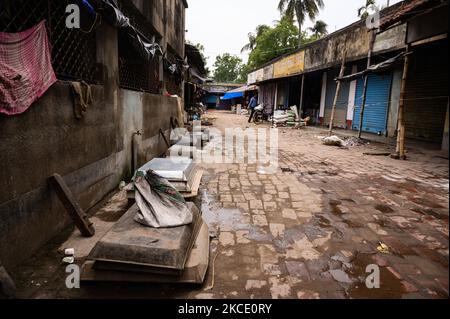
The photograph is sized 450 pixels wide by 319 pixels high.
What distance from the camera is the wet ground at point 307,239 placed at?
2795 mm

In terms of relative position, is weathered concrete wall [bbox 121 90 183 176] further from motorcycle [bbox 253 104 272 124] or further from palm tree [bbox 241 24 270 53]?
palm tree [bbox 241 24 270 53]

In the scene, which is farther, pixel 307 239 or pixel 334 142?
pixel 334 142

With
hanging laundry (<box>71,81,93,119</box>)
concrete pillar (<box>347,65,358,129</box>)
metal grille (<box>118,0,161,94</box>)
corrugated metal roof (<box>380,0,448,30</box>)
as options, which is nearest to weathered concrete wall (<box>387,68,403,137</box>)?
concrete pillar (<box>347,65,358,129</box>)

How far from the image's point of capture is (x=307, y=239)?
153 inches

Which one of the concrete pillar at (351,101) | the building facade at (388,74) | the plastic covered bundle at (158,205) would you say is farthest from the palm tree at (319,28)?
the plastic covered bundle at (158,205)

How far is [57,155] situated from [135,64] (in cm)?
548

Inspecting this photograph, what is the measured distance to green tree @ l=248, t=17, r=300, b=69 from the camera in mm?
36031

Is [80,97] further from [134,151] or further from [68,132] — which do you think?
[134,151]

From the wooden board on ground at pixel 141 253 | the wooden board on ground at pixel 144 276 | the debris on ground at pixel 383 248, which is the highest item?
the wooden board on ground at pixel 141 253

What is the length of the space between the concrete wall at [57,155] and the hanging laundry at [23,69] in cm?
13

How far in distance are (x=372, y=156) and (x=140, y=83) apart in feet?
24.8

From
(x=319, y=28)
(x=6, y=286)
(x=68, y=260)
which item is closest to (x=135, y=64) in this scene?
(x=68, y=260)

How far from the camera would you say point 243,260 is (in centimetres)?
336

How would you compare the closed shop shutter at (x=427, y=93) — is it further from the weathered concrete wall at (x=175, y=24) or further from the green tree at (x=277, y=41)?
the green tree at (x=277, y=41)
